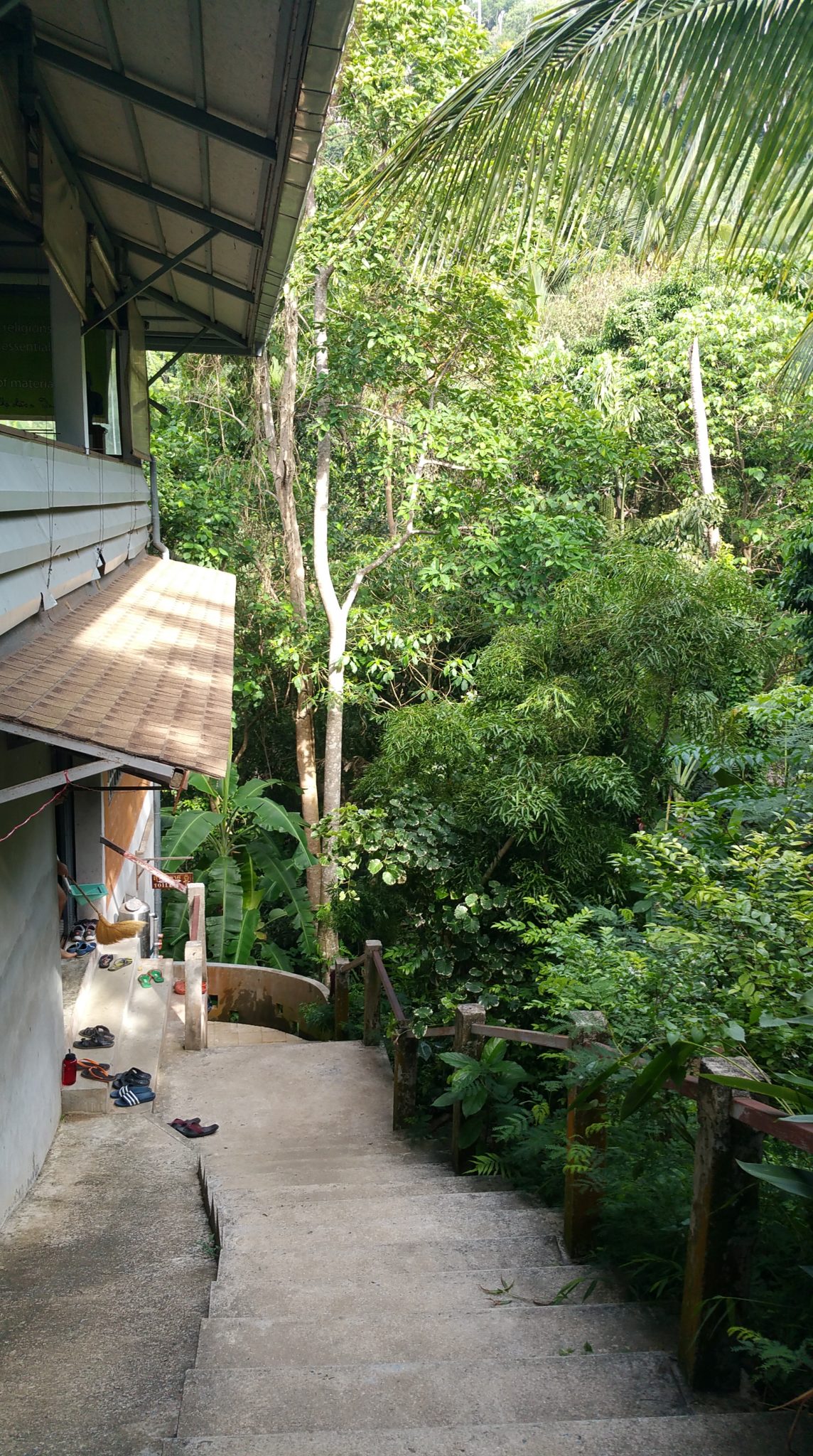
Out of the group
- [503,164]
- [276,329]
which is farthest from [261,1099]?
[276,329]

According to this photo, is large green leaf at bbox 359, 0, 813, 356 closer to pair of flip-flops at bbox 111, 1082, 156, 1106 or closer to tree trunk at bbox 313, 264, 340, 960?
pair of flip-flops at bbox 111, 1082, 156, 1106

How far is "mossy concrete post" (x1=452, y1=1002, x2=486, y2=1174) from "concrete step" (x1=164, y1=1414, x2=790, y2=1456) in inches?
105

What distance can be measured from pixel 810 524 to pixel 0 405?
7816mm

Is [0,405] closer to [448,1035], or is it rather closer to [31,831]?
[31,831]

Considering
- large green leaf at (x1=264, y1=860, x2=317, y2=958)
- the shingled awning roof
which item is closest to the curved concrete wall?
large green leaf at (x1=264, y1=860, x2=317, y2=958)

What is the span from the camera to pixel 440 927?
7.71 meters

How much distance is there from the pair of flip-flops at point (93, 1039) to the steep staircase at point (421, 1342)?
8.20 feet

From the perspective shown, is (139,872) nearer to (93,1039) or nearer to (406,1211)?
(93,1039)

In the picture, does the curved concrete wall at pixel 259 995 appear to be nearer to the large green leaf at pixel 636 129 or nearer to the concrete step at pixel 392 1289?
the concrete step at pixel 392 1289

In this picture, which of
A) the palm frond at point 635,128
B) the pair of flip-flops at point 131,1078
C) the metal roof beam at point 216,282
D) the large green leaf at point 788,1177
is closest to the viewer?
the large green leaf at point 788,1177

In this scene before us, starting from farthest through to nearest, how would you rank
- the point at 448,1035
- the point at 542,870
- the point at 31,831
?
1. the point at 542,870
2. the point at 448,1035
3. the point at 31,831

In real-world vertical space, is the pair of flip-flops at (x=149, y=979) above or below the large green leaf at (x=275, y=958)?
above

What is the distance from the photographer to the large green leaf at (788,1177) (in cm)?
239

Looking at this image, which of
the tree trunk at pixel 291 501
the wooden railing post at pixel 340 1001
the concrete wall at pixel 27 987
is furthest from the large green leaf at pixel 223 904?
the concrete wall at pixel 27 987
